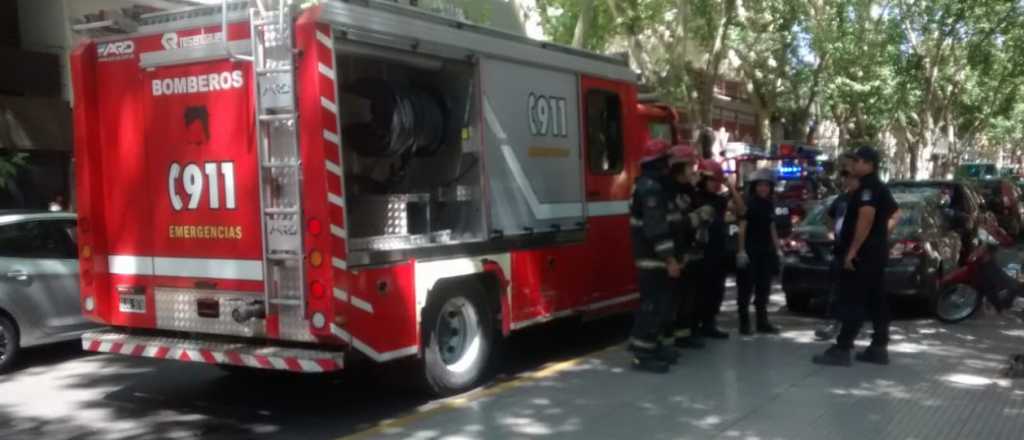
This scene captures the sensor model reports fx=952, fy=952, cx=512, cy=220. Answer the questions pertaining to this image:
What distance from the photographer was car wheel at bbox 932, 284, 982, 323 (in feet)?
33.7

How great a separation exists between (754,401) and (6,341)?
630cm

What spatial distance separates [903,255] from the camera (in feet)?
33.7

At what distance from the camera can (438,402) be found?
695 cm

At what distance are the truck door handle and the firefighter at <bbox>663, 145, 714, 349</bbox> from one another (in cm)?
564

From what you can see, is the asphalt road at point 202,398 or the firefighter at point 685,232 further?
the firefighter at point 685,232

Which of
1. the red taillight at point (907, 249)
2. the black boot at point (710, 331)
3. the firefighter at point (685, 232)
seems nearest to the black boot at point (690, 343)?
the firefighter at point (685, 232)

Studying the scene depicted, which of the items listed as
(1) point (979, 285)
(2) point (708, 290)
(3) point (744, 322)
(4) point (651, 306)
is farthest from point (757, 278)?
(1) point (979, 285)

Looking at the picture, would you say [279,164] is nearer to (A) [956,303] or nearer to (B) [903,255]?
(B) [903,255]

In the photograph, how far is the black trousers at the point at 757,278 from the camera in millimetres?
9297

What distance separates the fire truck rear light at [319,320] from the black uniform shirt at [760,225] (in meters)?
4.92

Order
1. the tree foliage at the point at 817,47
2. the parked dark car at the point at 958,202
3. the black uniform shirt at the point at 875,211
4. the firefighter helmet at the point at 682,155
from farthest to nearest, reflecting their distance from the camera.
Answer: the tree foliage at the point at 817,47, the parked dark car at the point at 958,202, the firefighter helmet at the point at 682,155, the black uniform shirt at the point at 875,211

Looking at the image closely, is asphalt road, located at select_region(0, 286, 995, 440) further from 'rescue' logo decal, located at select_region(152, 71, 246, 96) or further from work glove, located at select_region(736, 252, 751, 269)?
'rescue' logo decal, located at select_region(152, 71, 246, 96)

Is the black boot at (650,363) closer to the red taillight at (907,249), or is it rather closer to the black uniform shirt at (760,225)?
the black uniform shirt at (760,225)

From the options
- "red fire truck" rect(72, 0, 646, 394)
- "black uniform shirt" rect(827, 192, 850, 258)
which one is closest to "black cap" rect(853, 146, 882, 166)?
"black uniform shirt" rect(827, 192, 850, 258)
